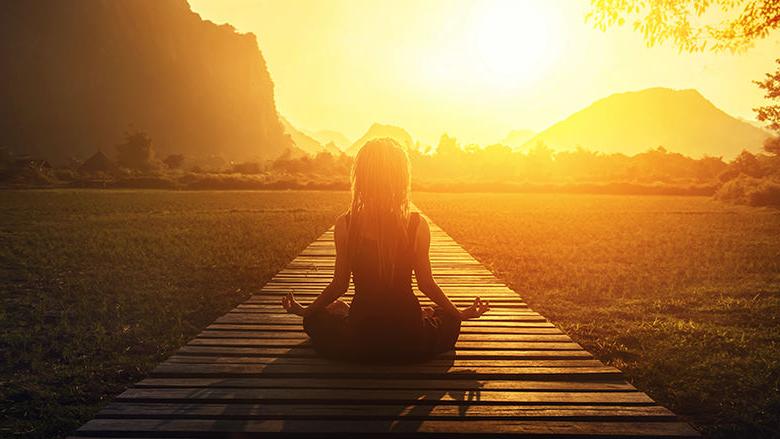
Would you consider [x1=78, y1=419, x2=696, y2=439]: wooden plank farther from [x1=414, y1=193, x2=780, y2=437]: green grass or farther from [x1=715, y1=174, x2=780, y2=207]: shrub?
[x1=715, y1=174, x2=780, y2=207]: shrub

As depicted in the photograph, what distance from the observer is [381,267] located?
387 cm

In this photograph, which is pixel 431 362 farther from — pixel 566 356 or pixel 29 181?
pixel 29 181

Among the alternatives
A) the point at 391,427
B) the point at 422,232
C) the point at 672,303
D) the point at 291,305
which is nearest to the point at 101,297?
the point at 291,305

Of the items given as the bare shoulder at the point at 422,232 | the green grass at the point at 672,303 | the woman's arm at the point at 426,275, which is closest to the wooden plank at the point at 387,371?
the woman's arm at the point at 426,275

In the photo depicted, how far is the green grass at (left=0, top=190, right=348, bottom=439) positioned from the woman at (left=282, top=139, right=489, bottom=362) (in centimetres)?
276

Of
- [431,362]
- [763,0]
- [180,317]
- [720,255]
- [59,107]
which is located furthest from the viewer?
[59,107]

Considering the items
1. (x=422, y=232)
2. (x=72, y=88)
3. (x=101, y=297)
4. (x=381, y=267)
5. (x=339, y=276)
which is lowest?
(x=101, y=297)

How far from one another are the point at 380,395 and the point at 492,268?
9675 millimetres

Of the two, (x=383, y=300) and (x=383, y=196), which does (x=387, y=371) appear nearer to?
(x=383, y=300)

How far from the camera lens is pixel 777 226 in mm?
23562

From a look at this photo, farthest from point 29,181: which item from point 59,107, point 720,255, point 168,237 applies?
point 59,107

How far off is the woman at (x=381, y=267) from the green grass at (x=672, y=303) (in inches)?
117

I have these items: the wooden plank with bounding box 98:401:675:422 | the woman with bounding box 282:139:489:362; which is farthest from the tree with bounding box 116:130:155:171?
the wooden plank with bounding box 98:401:675:422

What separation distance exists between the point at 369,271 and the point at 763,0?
1042 centimetres
